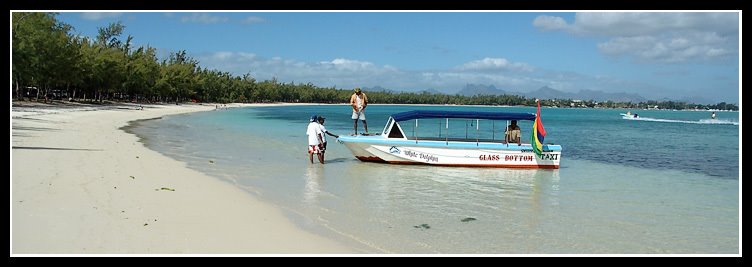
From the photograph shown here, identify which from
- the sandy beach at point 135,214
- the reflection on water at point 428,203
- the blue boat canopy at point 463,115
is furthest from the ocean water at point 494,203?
the blue boat canopy at point 463,115

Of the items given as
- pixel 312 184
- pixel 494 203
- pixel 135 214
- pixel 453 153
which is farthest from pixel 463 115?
pixel 135 214

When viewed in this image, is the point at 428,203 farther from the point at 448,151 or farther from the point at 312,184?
the point at 448,151

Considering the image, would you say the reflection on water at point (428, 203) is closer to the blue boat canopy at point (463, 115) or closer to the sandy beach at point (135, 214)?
the sandy beach at point (135, 214)

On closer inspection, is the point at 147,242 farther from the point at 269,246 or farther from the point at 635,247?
the point at 635,247

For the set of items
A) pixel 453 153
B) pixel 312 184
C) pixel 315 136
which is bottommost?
pixel 312 184

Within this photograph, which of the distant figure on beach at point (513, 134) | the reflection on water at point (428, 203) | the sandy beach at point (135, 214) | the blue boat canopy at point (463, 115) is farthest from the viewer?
the distant figure on beach at point (513, 134)

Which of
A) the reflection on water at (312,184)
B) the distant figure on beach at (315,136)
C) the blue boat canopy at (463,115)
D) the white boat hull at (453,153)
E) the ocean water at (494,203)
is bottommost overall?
the ocean water at (494,203)

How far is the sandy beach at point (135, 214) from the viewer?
274 inches

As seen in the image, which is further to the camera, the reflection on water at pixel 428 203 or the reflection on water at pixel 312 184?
the reflection on water at pixel 312 184

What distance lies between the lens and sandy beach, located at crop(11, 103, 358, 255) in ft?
22.9

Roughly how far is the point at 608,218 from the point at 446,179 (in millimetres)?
4952

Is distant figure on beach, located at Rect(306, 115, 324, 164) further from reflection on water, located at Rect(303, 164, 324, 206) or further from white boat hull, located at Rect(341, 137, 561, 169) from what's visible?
white boat hull, located at Rect(341, 137, 561, 169)

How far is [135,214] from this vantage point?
8.51 meters
